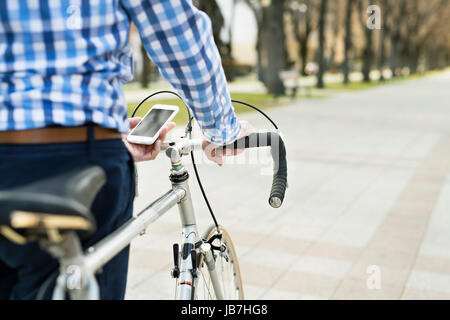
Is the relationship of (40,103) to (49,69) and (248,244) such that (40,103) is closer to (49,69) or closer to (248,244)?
(49,69)

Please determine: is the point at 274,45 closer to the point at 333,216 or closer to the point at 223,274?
the point at 333,216

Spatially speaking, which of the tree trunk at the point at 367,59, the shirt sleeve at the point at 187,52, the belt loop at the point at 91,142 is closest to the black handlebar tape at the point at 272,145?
the shirt sleeve at the point at 187,52

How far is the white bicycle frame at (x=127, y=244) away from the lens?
1.14 meters

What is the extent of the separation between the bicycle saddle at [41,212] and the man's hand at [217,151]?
0.81 meters

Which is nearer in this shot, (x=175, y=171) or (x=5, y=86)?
(x=5, y=86)

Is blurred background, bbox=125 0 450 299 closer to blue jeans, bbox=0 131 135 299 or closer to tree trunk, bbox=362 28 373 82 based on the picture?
blue jeans, bbox=0 131 135 299

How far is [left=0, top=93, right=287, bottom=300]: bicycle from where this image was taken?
1014 mm

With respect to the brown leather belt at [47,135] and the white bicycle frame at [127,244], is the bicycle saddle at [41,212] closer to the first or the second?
the white bicycle frame at [127,244]

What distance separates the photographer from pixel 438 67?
3642 inches

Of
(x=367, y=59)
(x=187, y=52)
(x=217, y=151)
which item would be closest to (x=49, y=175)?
(x=187, y=52)

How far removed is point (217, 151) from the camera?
1.87 meters

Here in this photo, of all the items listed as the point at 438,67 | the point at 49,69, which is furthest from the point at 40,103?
the point at 438,67

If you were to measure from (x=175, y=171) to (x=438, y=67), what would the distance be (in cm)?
9742

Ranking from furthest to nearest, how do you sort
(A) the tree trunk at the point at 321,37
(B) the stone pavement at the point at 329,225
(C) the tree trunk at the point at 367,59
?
(C) the tree trunk at the point at 367,59 → (A) the tree trunk at the point at 321,37 → (B) the stone pavement at the point at 329,225
